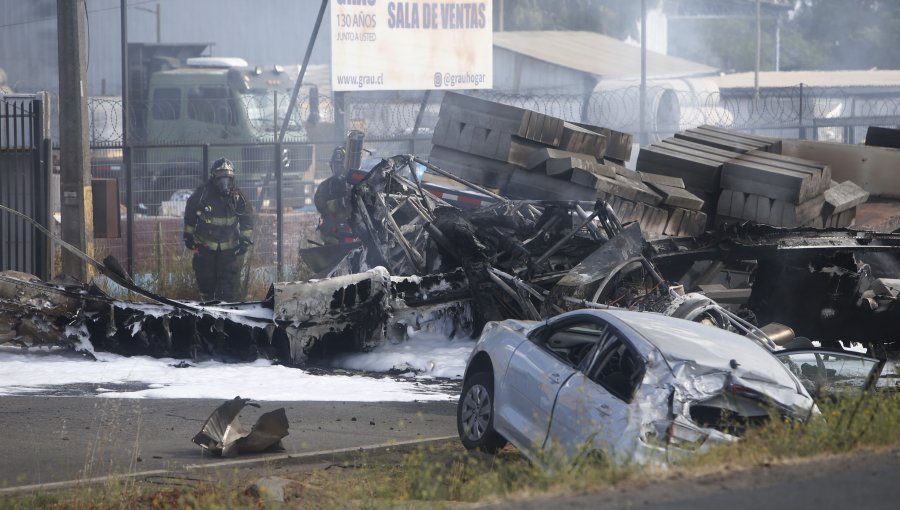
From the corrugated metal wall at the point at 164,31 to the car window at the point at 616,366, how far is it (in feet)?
108

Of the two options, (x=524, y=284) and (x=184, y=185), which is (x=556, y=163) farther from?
(x=184, y=185)

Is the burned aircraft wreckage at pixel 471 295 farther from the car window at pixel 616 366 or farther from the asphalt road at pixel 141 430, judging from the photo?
the car window at pixel 616 366

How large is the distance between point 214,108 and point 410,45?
4748 mm

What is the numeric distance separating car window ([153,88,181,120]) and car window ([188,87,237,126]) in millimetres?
394

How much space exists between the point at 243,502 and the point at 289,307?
5.03m

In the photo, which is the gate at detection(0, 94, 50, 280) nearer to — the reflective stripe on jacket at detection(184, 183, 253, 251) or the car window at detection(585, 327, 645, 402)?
the reflective stripe on jacket at detection(184, 183, 253, 251)

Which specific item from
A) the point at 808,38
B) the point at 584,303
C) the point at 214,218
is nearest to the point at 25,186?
the point at 214,218

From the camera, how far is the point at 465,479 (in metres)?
7.06

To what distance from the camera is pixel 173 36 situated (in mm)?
38844

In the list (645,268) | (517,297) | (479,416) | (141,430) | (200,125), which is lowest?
(141,430)

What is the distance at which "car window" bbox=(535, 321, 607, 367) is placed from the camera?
7.16 metres

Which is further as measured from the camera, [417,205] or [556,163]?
[556,163]

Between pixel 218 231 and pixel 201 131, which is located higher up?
pixel 201 131

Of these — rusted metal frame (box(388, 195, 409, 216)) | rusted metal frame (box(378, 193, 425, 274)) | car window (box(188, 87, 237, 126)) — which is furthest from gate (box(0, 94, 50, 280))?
car window (box(188, 87, 237, 126))
